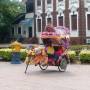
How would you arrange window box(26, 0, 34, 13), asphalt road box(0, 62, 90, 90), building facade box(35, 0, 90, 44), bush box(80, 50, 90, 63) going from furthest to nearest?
window box(26, 0, 34, 13) < building facade box(35, 0, 90, 44) < bush box(80, 50, 90, 63) < asphalt road box(0, 62, 90, 90)

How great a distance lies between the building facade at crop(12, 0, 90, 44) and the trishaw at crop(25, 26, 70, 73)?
77.1ft

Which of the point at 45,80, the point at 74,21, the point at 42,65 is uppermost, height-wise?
the point at 74,21

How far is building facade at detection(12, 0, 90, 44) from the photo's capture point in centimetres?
4159

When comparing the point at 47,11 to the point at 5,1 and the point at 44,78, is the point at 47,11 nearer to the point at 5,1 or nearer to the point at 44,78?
the point at 5,1

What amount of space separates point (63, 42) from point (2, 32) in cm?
3583

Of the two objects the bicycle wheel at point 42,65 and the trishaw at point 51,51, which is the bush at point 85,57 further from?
the bicycle wheel at point 42,65

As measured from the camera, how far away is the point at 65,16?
4356 centimetres

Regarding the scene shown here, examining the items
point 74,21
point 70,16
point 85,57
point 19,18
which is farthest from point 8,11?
point 85,57

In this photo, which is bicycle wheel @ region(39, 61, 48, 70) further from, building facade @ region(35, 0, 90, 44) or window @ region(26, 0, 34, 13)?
window @ region(26, 0, 34, 13)

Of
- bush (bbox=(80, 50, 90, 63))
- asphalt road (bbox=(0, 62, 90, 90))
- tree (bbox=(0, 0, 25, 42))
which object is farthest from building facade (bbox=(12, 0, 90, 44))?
asphalt road (bbox=(0, 62, 90, 90))

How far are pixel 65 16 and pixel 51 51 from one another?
26.0 meters

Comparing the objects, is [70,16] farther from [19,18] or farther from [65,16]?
[19,18]

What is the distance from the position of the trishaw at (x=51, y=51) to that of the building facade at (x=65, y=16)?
23493mm

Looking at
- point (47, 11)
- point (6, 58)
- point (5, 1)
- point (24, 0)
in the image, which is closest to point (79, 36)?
point (47, 11)
